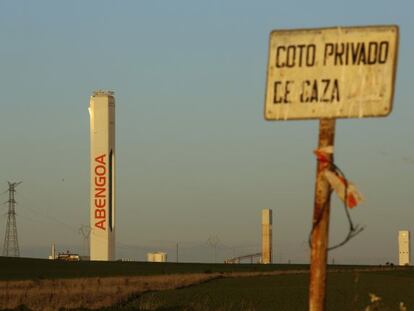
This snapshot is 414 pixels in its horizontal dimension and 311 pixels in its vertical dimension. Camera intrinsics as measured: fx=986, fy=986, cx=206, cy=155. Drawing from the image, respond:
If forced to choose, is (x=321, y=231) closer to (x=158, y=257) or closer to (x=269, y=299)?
(x=269, y=299)

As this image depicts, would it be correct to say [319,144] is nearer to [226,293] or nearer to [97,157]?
[226,293]

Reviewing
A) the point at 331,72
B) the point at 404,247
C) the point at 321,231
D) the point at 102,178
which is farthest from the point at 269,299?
the point at 404,247

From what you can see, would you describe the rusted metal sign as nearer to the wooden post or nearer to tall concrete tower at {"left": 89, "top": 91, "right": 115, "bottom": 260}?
the wooden post

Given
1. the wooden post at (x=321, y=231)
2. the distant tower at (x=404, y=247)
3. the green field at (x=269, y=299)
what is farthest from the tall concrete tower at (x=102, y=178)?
the wooden post at (x=321, y=231)

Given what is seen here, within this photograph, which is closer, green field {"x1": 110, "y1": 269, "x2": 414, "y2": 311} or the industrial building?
green field {"x1": 110, "y1": 269, "x2": 414, "y2": 311}

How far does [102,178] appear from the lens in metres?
102

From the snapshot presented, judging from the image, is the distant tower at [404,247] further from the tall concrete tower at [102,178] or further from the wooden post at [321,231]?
the wooden post at [321,231]

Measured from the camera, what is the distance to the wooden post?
7.07m

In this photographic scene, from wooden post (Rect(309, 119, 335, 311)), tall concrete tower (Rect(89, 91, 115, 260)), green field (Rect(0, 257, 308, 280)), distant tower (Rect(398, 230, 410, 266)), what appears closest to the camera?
wooden post (Rect(309, 119, 335, 311))

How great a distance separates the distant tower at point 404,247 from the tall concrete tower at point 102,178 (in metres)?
35.5

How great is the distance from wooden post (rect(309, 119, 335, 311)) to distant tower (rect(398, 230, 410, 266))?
112077mm

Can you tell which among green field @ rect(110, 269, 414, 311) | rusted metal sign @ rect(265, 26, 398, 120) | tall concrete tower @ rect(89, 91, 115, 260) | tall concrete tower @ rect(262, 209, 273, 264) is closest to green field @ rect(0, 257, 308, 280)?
tall concrete tower @ rect(89, 91, 115, 260)

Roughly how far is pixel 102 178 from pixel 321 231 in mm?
96148

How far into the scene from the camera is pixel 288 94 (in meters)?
7.08
